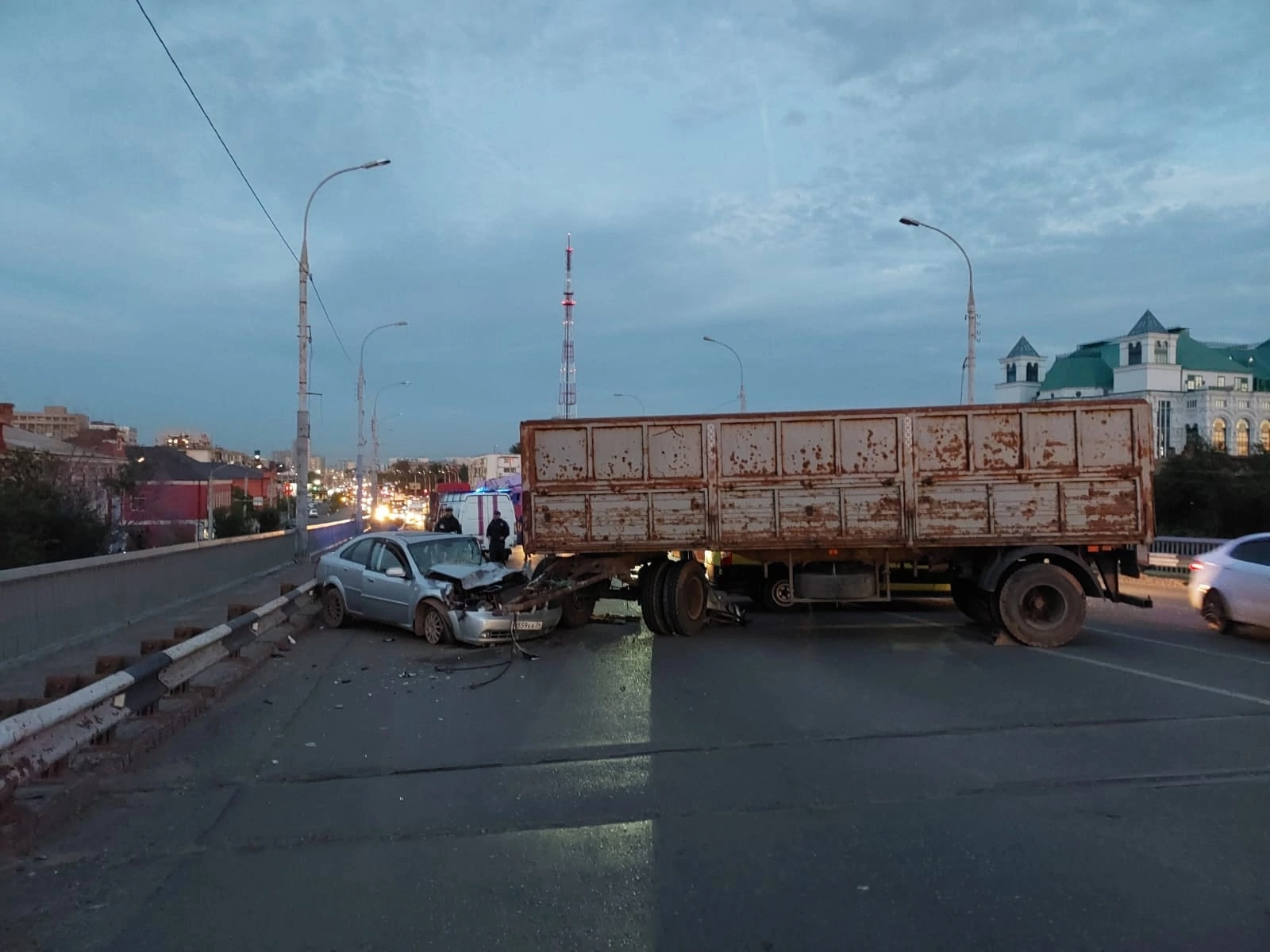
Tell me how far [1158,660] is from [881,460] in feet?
12.8

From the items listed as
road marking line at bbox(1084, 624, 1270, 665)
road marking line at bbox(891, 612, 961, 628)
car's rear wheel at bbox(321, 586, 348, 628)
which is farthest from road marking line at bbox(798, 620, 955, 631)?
car's rear wheel at bbox(321, 586, 348, 628)

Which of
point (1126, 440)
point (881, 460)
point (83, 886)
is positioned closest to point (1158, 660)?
point (1126, 440)

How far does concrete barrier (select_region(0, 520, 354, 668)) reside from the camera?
36.7ft

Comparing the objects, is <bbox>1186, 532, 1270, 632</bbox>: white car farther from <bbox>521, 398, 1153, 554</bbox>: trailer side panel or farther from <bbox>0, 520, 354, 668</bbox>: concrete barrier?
<bbox>0, 520, 354, 668</bbox>: concrete barrier

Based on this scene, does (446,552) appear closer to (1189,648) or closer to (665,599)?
(665,599)

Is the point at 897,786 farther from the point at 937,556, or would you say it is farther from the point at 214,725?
the point at 937,556

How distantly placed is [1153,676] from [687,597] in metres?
5.75

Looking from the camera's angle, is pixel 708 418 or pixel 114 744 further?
pixel 708 418

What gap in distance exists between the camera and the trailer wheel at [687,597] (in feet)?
44.9

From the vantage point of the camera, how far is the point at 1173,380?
9650 centimetres

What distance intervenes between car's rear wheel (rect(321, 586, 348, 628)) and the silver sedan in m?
0.01

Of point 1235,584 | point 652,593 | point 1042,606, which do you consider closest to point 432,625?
point 652,593

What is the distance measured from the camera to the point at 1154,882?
190 inches

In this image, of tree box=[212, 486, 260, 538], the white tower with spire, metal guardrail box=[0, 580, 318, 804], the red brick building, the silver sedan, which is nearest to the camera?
metal guardrail box=[0, 580, 318, 804]
